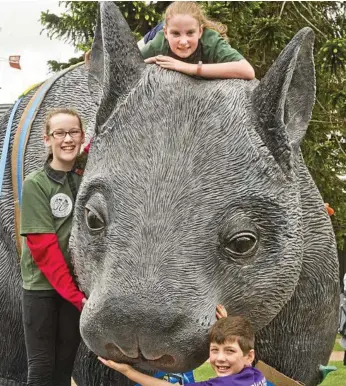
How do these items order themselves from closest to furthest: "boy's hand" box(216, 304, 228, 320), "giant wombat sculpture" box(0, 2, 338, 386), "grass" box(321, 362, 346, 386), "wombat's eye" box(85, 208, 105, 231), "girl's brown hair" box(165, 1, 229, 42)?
"giant wombat sculpture" box(0, 2, 338, 386) → "boy's hand" box(216, 304, 228, 320) → "wombat's eye" box(85, 208, 105, 231) → "girl's brown hair" box(165, 1, 229, 42) → "grass" box(321, 362, 346, 386)

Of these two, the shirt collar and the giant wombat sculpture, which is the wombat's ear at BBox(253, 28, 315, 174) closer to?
the giant wombat sculpture

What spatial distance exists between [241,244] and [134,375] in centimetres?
72

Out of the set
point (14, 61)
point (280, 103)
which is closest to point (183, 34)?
point (280, 103)

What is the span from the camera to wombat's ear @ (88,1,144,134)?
4043 millimetres

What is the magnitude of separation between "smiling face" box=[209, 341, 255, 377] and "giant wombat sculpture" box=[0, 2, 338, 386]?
69mm

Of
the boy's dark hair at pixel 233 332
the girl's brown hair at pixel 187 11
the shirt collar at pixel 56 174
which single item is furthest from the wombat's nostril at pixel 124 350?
the girl's brown hair at pixel 187 11

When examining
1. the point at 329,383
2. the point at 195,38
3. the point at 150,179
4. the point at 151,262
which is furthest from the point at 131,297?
the point at 329,383

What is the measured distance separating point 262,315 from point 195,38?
1.33 m

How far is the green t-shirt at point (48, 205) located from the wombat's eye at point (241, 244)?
0.92 metres

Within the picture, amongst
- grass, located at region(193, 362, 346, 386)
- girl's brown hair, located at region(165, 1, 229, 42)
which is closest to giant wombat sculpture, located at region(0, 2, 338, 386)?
girl's brown hair, located at region(165, 1, 229, 42)

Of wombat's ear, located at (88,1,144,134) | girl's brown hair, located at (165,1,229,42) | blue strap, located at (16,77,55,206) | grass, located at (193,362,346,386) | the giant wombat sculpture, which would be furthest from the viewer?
grass, located at (193,362,346,386)

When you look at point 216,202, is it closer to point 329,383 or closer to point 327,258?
point 327,258

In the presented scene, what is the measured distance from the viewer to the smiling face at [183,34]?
13.5 feet

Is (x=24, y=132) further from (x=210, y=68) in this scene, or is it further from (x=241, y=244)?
(x=241, y=244)
